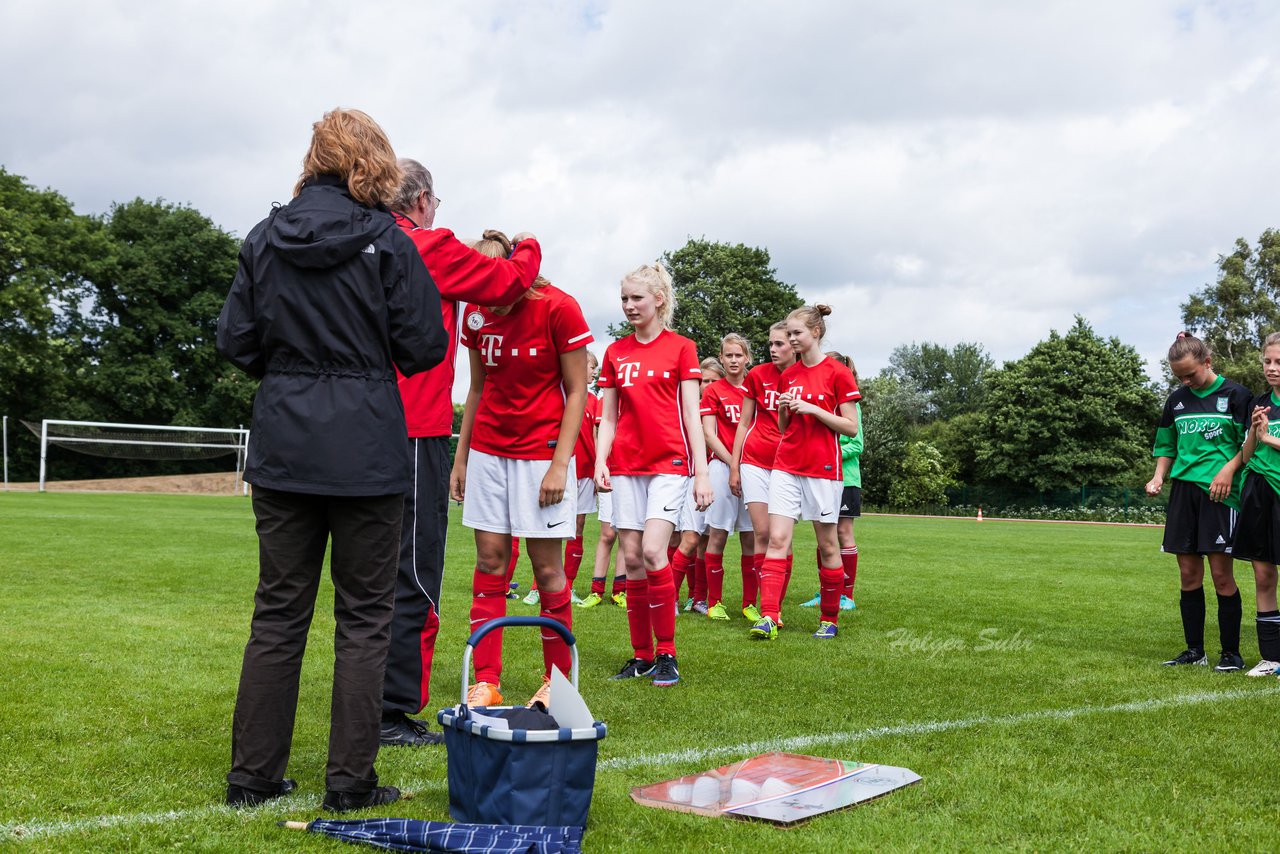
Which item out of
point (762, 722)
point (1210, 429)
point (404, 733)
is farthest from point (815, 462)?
point (404, 733)

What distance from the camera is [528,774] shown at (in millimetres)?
2975

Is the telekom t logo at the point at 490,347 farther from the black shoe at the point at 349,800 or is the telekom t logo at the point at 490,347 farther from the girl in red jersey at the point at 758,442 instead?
the girl in red jersey at the point at 758,442

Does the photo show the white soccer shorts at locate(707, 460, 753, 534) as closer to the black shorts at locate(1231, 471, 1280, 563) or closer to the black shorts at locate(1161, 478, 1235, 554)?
the black shorts at locate(1161, 478, 1235, 554)

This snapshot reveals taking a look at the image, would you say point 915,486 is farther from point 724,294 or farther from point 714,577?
point 714,577

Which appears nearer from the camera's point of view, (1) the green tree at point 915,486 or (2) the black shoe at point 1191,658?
(2) the black shoe at point 1191,658

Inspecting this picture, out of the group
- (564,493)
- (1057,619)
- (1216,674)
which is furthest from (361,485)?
(1057,619)

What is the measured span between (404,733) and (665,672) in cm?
182

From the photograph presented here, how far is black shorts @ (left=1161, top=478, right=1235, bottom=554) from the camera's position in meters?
6.65

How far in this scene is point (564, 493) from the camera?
479 cm

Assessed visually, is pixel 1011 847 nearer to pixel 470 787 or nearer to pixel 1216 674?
pixel 470 787

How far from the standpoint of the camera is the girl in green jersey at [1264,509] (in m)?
6.34

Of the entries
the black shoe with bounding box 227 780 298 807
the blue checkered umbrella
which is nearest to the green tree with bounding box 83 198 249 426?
the black shoe with bounding box 227 780 298 807

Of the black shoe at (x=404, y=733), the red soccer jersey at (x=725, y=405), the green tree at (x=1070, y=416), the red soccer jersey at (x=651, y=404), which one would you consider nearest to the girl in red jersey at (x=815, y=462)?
the red soccer jersey at (x=651, y=404)

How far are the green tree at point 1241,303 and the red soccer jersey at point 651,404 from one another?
183ft
